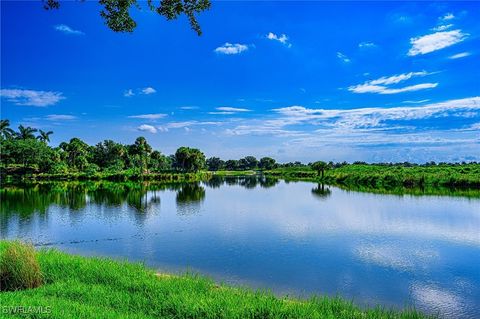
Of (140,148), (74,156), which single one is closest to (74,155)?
(74,156)

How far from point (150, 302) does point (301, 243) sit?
13178 millimetres

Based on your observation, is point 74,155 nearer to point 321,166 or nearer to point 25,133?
point 25,133

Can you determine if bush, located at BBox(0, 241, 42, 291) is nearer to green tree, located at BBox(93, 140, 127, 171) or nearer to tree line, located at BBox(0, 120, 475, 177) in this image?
tree line, located at BBox(0, 120, 475, 177)

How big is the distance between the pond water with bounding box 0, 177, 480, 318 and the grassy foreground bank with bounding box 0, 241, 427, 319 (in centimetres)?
326

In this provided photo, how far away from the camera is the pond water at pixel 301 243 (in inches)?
548

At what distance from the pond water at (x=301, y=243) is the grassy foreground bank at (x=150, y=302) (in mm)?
3258

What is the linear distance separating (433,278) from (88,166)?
99.0m

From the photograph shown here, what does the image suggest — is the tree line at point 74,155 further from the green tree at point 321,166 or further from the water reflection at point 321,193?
the water reflection at point 321,193

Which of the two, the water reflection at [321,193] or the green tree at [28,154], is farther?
the green tree at [28,154]

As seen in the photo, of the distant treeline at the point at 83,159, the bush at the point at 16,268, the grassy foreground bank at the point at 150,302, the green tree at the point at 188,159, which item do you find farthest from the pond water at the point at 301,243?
the green tree at the point at 188,159

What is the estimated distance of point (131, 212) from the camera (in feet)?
113

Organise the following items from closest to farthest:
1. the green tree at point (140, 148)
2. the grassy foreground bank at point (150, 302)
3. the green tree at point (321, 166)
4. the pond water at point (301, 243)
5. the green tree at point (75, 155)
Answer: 1. the grassy foreground bank at point (150, 302)
2. the pond water at point (301, 243)
3. the green tree at point (140, 148)
4. the green tree at point (75, 155)
5. the green tree at point (321, 166)

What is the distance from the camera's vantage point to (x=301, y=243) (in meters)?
21.3

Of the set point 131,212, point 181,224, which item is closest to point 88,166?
point 131,212
